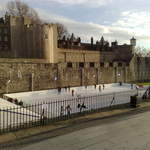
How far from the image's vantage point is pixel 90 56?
4594cm

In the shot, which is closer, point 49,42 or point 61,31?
point 49,42

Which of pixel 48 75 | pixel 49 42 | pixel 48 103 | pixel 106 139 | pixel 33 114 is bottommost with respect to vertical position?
pixel 33 114

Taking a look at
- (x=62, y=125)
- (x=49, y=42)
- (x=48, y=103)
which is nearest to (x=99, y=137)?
(x=62, y=125)

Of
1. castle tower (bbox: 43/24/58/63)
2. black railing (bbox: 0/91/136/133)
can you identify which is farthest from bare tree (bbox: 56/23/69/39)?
black railing (bbox: 0/91/136/133)

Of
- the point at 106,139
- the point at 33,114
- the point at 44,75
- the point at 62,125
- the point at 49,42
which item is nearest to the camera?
the point at 106,139

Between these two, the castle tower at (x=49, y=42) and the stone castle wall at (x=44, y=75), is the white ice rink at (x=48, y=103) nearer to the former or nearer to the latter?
the stone castle wall at (x=44, y=75)

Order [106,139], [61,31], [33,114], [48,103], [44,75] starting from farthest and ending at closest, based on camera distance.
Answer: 1. [61,31]
2. [44,75]
3. [33,114]
4. [48,103]
5. [106,139]

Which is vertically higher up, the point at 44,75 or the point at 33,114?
the point at 44,75

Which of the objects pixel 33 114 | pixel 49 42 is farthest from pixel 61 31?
pixel 33 114

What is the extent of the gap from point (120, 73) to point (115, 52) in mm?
18485

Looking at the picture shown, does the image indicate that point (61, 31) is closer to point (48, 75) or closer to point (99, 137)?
point (48, 75)

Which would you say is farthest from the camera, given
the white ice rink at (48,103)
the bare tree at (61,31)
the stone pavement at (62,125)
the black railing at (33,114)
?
the bare tree at (61,31)

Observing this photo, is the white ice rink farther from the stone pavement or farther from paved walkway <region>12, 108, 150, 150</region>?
paved walkway <region>12, 108, 150, 150</region>

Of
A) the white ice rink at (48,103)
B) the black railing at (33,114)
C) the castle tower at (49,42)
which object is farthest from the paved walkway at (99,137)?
the castle tower at (49,42)
